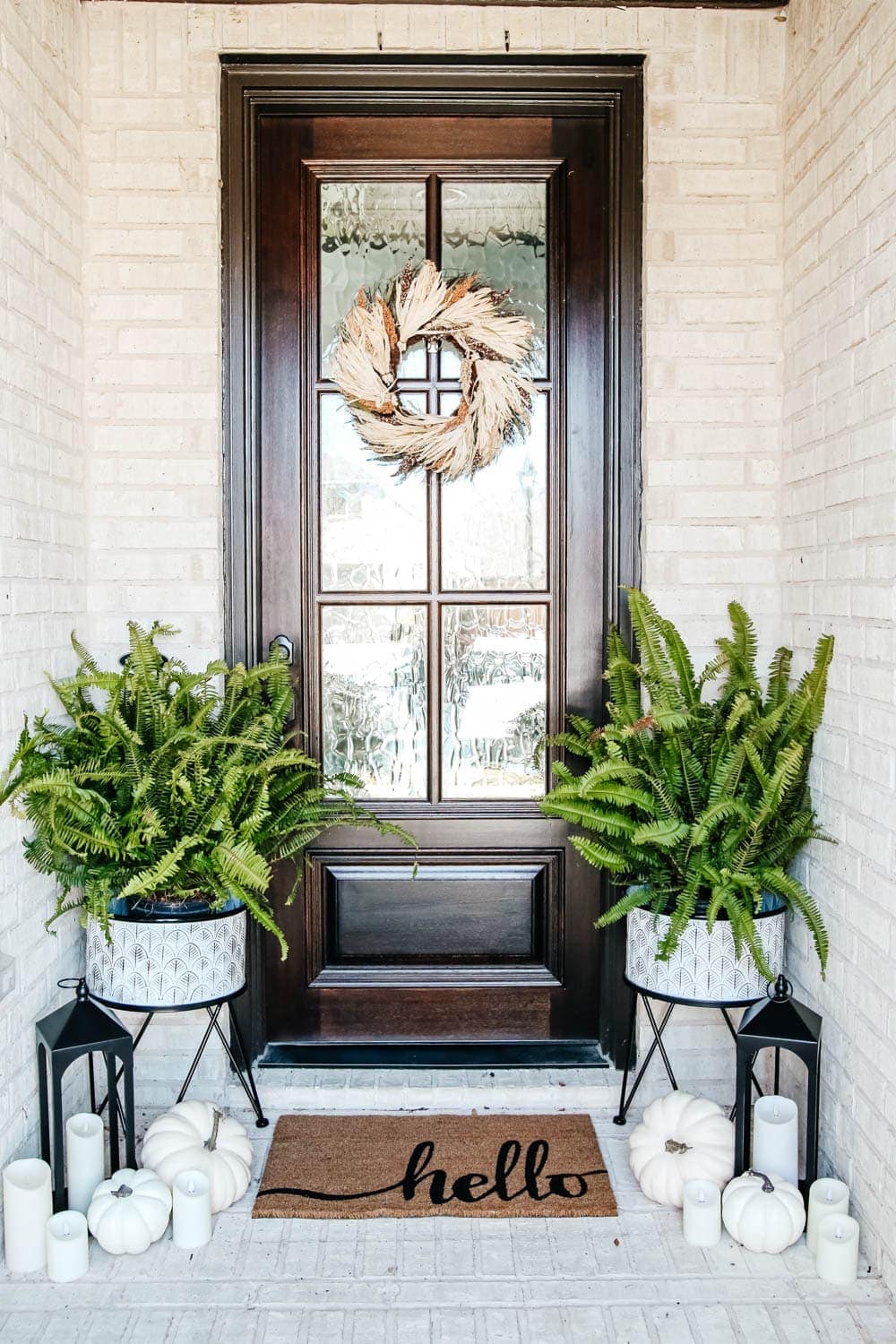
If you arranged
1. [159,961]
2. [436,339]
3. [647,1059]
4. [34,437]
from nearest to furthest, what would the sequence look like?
[159,961] → [34,437] → [647,1059] → [436,339]

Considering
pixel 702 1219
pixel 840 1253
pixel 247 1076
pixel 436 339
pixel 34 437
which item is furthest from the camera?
pixel 436 339

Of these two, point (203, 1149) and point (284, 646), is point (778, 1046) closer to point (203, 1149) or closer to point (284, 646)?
point (203, 1149)

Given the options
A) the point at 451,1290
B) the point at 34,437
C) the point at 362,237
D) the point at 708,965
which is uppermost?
the point at 362,237

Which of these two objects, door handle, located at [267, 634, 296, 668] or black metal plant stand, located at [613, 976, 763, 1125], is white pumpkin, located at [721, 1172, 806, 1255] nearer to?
black metal plant stand, located at [613, 976, 763, 1125]

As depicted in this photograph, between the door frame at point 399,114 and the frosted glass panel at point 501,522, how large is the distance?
0.55 feet

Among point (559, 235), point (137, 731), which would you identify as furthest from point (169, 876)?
point (559, 235)

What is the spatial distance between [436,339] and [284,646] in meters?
0.82

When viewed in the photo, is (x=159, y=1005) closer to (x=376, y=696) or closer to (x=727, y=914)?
(x=376, y=696)

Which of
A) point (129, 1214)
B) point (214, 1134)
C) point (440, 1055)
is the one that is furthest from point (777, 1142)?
point (129, 1214)

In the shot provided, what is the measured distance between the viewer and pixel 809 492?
2385 millimetres

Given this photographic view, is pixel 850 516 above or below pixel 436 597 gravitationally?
above

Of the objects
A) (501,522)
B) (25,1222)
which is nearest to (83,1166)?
(25,1222)

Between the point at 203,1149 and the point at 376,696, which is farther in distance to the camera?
the point at 376,696

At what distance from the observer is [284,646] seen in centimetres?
263
